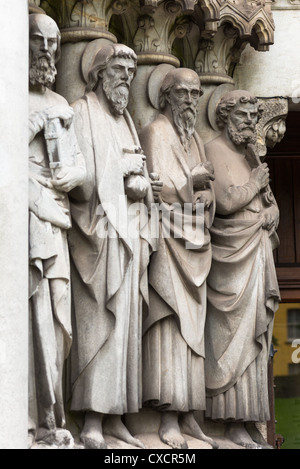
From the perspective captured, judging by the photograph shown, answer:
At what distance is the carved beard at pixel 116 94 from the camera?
7.67 metres

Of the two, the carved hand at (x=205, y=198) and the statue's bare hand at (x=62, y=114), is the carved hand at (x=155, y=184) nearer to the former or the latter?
the carved hand at (x=205, y=198)

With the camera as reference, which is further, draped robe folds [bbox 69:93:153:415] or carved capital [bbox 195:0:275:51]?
carved capital [bbox 195:0:275:51]

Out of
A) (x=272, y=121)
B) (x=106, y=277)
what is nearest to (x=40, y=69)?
(x=106, y=277)

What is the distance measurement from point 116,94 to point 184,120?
536mm

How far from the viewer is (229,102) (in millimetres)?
8398

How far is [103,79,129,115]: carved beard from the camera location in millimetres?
7668

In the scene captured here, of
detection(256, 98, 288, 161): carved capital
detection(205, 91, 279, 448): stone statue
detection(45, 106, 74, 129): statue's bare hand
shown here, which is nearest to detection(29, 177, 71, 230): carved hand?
detection(45, 106, 74, 129): statue's bare hand

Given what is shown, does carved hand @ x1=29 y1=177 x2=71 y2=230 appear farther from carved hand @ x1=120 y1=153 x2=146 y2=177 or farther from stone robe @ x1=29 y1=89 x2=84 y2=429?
carved hand @ x1=120 y1=153 x2=146 y2=177

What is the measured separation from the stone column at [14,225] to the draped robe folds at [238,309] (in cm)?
170

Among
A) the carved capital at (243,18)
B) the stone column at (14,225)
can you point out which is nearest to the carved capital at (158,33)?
the carved capital at (243,18)

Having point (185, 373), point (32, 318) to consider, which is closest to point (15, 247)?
point (32, 318)

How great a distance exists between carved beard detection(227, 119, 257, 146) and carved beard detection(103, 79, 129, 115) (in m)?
0.94

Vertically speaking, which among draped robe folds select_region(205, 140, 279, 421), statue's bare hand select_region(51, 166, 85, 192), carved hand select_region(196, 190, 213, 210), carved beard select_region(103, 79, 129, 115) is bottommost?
draped robe folds select_region(205, 140, 279, 421)

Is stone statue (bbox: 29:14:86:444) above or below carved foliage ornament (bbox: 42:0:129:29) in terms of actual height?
below
